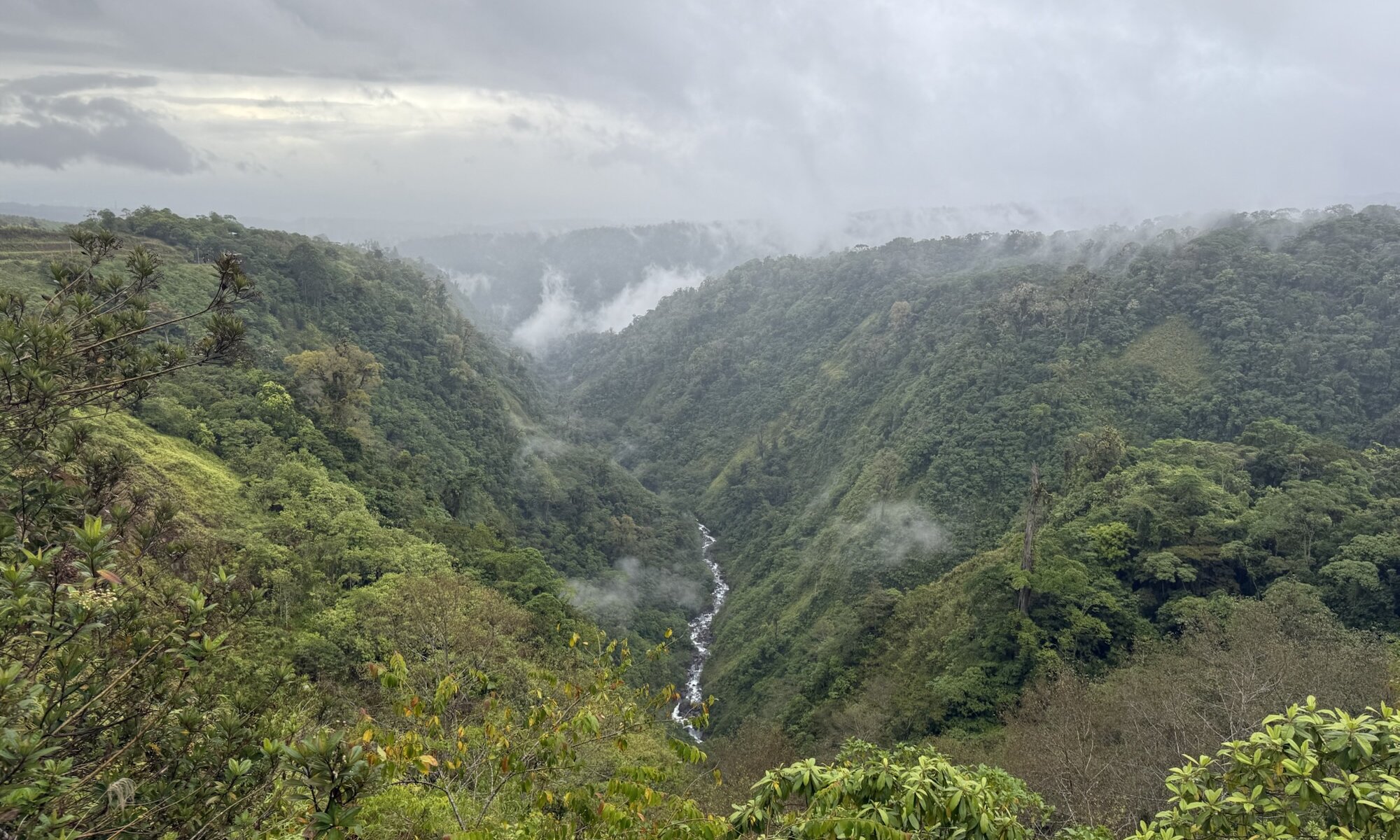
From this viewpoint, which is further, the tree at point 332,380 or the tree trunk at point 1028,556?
the tree at point 332,380

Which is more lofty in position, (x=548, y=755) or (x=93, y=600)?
(x=93, y=600)

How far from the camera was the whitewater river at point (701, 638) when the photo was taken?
46.9m

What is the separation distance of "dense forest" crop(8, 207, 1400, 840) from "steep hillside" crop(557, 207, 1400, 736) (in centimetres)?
32

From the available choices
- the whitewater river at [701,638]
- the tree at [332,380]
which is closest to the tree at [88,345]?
the tree at [332,380]

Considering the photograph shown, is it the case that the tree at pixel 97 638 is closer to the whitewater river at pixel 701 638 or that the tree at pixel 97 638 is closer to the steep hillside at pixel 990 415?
the steep hillside at pixel 990 415

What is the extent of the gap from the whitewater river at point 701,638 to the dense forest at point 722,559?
131 cm

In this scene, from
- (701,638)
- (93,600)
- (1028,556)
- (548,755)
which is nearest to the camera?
(93,600)

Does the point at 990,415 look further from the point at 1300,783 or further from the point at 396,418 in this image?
the point at 1300,783

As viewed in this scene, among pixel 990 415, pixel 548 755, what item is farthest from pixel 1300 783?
pixel 990 415

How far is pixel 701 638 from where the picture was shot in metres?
56.8

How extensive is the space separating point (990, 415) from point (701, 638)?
28131 mm

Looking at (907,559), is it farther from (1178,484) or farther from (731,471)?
(731,471)

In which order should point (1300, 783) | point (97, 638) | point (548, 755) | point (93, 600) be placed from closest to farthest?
point (1300, 783) → point (93, 600) → point (97, 638) → point (548, 755)

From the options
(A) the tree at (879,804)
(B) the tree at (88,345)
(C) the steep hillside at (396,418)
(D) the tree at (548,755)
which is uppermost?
(B) the tree at (88,345)
